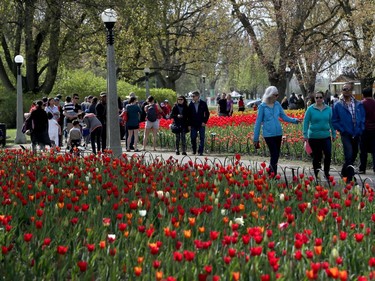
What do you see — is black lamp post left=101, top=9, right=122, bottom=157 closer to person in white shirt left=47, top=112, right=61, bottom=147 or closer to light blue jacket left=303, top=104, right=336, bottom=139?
light blue jacket left=303, top=104, right=336, bottom=139

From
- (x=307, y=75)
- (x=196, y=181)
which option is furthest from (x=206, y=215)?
(x=307, y=75)

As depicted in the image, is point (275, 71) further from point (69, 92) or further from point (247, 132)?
point (247, 132)

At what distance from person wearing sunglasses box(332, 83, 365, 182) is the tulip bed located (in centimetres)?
273

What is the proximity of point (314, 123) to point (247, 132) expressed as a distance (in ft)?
34.0

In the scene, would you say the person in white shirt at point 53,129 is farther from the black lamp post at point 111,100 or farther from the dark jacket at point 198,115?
the black lamp post at point 111,100

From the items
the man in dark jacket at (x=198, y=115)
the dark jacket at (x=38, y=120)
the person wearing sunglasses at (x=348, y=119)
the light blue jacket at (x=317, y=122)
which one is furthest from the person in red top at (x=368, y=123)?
the dark jacket at (x=38, y=120)

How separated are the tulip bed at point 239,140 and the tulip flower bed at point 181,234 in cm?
823

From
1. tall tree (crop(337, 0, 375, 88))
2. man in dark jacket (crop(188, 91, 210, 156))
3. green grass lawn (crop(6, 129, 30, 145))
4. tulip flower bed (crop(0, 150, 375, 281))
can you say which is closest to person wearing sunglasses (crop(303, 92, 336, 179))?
tulip flower bed (crop(0, 150, 375, 281))

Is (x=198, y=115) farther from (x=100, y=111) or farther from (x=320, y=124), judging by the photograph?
(x=320, y=124)

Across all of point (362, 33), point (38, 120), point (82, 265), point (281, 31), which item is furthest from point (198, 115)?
point (362, 33)

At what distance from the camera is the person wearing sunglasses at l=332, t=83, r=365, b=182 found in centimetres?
1324

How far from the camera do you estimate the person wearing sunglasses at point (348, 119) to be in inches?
521

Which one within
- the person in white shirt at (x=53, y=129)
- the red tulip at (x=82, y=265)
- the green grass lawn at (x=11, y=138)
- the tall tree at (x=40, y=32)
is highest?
the tall tree at (x=40, y=32)

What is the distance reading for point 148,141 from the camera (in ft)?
85.9
